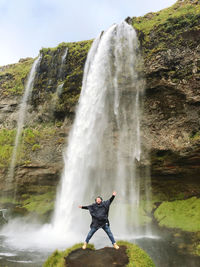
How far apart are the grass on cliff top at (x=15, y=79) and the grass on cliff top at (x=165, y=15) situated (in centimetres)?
1475

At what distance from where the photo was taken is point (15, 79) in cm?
2903

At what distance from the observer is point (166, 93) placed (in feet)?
61.1

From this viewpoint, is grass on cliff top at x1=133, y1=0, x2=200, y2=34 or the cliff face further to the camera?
grass on cliff top at x1=133, y1=0, x2=200, y2=34

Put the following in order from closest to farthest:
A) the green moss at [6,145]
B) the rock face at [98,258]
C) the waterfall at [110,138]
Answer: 1. the rock face at [98,258]
2. the waterfall at [110,138]
3. the green moss at [6,145]

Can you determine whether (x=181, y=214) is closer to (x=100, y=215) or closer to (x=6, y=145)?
(x=100, y=215)

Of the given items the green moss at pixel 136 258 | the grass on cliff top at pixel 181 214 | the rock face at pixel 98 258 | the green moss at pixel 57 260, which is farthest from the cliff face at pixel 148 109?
the green moss at pixel 57 260

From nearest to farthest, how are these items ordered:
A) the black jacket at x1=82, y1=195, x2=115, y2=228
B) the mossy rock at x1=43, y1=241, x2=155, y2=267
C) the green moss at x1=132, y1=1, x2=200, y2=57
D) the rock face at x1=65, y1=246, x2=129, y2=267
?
the rock face at x1=65, y1=246, x2=129, y2=267 → the mossy rock at x1=43, y1=241, x2=155, y2=267 → the black jacket at x1=82, y1=195, x2=115, y2=228 → the green moss at x1=132, y1=1, x2=200, y2=57

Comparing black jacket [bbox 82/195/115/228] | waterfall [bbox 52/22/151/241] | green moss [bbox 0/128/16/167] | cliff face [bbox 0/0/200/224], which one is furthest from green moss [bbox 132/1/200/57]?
green moss [bbox 0/128/16/167]

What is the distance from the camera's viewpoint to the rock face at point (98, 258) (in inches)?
252

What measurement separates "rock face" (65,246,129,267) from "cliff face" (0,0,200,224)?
488 inches

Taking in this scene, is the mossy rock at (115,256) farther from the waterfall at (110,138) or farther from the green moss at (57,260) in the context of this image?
the waterfall at (110,138)

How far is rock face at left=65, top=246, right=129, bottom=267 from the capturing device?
252 inches

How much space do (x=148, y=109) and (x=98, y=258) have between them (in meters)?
14.7

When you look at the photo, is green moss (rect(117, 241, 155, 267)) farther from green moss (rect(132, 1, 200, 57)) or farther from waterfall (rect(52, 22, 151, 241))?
green moss (rect(132, 1, 200, 57))
